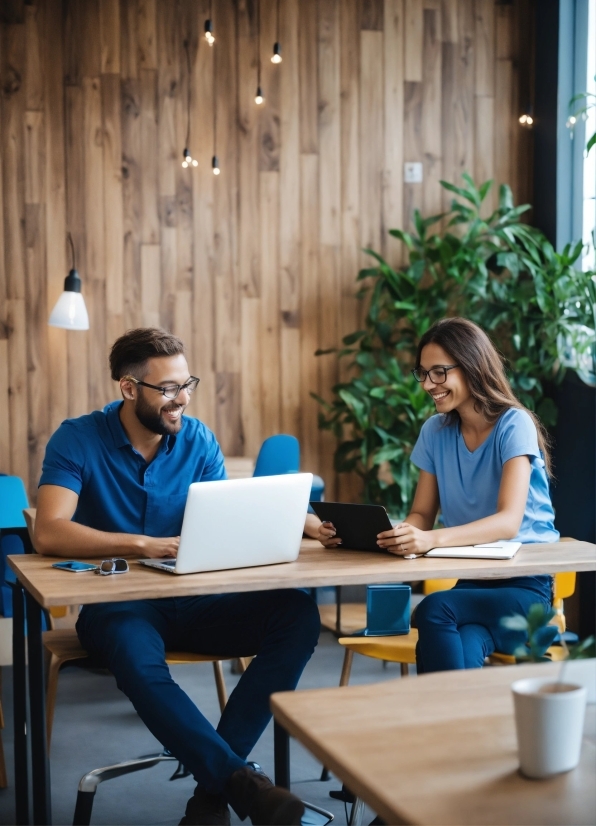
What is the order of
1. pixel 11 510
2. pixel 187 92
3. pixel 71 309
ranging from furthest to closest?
pixel 187 92 < pixel 71 309 < pixel 11 510

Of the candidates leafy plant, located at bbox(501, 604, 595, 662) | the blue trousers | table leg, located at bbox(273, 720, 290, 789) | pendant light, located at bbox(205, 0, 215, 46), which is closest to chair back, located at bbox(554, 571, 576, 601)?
the blue trousers

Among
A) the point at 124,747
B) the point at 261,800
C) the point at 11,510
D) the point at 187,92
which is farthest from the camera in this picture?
the point at 187,92

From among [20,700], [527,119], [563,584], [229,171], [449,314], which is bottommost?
[20,700]

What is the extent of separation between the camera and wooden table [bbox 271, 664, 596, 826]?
3.42 ft

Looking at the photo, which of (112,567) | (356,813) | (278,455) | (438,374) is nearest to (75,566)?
(112,567)

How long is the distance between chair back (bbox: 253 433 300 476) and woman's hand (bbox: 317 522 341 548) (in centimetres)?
170

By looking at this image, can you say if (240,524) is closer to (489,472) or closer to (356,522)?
(356,522)

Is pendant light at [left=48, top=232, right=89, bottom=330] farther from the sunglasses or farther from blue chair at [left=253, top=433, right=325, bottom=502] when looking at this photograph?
the sunglasses

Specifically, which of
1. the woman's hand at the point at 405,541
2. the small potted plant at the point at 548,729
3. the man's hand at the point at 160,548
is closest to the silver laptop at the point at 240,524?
the man's hand at the point at 160,548

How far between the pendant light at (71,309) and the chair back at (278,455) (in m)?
1.06

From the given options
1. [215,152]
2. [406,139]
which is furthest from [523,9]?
[215,152]

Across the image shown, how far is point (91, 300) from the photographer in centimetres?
487

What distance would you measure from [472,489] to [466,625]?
1.46 feet

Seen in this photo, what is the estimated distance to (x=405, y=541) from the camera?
94.0 inches
